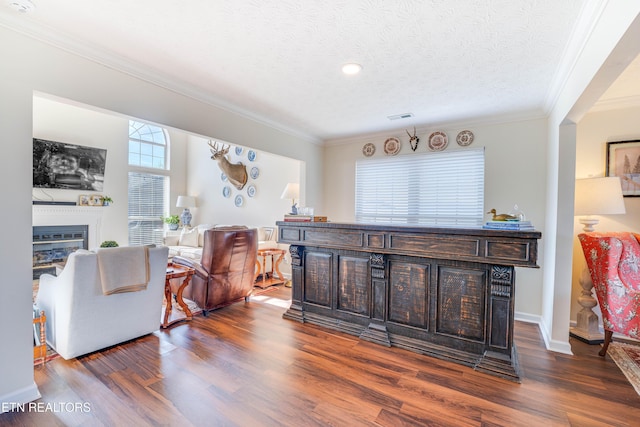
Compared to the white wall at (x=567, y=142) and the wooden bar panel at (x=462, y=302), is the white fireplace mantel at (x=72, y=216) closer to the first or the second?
the wooden bar panel at (x=462, y=302)

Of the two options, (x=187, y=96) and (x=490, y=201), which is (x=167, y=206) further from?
(x=490, y=201)

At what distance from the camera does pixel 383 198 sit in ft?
14.9

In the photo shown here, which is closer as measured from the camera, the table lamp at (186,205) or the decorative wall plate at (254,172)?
the decorative wall plate at (254,172)

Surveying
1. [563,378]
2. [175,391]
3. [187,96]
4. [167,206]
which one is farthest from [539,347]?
[167,206]

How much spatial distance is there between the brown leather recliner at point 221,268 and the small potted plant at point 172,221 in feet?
11.3

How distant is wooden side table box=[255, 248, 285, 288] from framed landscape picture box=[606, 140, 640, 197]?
4374mm

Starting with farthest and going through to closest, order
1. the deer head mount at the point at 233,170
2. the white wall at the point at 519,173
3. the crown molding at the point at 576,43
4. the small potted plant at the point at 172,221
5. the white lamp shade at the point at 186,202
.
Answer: the small potted plant at the point at 172,221 → the white lamp shade at the point at 186,202 → the deer head mount at the point at 233,170 → the white wall at the point at 519,173 → the crown molding at the point at 576,43

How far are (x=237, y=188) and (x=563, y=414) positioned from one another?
5688 millimetres

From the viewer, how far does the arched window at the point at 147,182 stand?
632cm

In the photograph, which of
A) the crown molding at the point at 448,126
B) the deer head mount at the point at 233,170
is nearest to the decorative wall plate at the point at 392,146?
the crown molding at the point at 448,126

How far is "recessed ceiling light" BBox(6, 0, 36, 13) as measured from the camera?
171 centimetres

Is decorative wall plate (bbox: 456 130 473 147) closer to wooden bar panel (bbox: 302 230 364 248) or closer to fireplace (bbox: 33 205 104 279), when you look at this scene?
wooden bar panel (bbox: 302 230 364 248)

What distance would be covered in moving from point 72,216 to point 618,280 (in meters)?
7.26

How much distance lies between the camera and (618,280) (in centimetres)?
252
